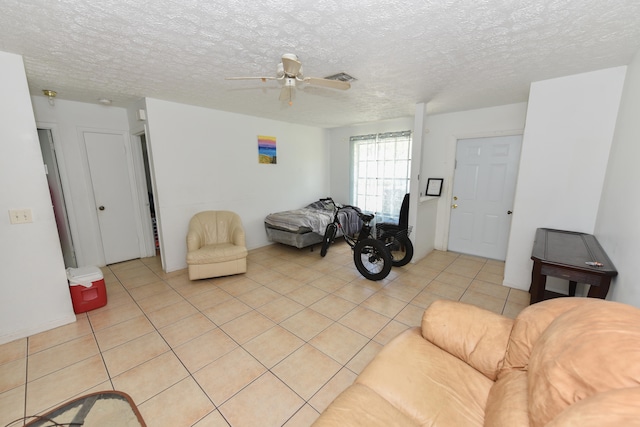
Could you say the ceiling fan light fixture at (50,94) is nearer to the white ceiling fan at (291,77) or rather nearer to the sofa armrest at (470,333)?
the white ceiling fan at (291,77)

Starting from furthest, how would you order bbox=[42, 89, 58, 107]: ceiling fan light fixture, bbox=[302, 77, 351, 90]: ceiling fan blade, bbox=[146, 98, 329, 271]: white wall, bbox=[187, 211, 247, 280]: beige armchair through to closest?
bbox=[146, 98, 329, 271]: white wall → bbox=[187, 211, 247, 280]: beige armchair → bbox=[42, 89, 58, 107]: ceiling fan light fixture → bbox=[302, 77, 351, 90]: ceiling fan blade

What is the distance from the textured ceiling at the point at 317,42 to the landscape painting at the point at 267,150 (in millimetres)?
1557

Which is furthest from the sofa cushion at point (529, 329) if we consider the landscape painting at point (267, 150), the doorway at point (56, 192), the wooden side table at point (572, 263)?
the doorway at point (56, 192)

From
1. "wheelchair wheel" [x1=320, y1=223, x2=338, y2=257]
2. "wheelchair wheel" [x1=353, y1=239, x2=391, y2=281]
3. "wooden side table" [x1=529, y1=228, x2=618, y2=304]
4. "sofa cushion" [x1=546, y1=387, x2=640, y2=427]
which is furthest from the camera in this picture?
"wheelchair wheel" [x1=320, y1=223, x2=338, y2=257]

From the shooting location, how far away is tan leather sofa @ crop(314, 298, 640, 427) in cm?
76

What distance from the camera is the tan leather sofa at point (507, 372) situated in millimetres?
756

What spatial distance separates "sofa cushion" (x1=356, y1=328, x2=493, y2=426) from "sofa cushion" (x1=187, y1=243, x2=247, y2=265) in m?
2.50

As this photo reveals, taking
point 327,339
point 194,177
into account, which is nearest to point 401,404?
point 327,339

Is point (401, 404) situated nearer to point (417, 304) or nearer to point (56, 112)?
point (417, 304)

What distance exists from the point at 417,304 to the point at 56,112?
203 inches

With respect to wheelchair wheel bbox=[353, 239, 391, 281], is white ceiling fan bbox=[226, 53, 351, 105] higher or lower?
higher

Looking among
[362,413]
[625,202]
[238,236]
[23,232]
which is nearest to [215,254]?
[238,236]

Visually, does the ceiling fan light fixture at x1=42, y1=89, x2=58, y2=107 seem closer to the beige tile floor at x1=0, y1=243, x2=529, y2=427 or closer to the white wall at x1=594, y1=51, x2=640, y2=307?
the beige tile floor at x1=0, y1=243, x2=529, y2=427

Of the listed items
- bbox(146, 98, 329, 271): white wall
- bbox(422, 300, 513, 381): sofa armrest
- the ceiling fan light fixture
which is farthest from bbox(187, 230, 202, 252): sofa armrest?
bbox(422, 300, 513, 381): sofa armrest
